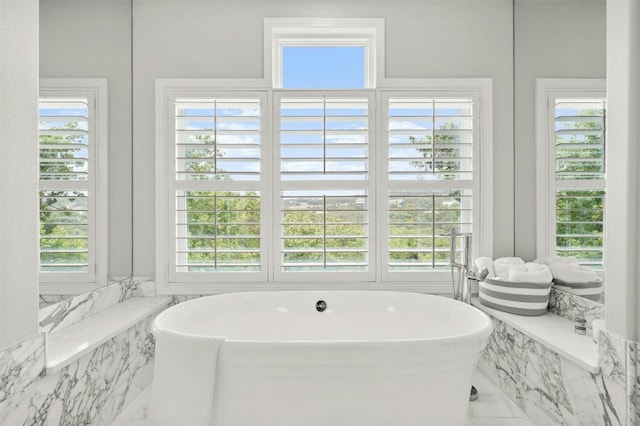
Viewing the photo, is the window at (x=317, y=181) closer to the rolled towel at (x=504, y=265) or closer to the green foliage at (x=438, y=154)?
the green foliage at (x=438, y=154)

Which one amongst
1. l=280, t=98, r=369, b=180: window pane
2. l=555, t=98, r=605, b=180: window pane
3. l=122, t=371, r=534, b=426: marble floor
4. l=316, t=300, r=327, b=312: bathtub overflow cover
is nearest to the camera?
l=555, t=98, r=605, b=180: window pane

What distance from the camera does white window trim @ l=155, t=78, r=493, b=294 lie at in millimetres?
2449

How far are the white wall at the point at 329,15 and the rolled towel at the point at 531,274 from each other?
0.45m

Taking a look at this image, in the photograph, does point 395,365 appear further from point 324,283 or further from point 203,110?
point 203,110

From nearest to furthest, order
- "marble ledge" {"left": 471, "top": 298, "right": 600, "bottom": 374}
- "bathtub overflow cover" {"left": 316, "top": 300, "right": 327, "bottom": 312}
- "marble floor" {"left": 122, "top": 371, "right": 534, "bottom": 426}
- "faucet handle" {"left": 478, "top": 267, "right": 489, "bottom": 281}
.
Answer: "marble ledge" {"left": 471, "top": 298, "right": 600, "bottom": 374}
"marble floor" {"left": 122, "top": 371, "right": 534, "bottom": 426}
"faucet handle" {"left": 478, "top": 267, "right": 489, "bottom": 281}
"bathtub overflow cover" {"left": 316, "top": 300, "right": 327, "bottom": 312}

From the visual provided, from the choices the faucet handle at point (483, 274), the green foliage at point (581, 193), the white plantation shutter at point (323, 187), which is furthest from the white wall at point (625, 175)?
Answer: the white plantation shutter at point (323, 187)

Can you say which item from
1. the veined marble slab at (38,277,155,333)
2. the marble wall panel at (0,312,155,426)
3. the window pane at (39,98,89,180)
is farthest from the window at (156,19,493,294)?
the window pane at (39,98,89,180)

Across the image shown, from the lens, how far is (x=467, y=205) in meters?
2.51

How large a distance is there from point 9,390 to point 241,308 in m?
1.17

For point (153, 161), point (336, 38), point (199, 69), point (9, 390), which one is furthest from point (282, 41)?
point (9, 390)

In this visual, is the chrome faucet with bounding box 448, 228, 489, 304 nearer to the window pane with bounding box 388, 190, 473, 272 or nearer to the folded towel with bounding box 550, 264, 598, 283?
the window pane with bounding box 388, 190, 473, 272

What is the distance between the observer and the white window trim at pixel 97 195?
5.85 ft

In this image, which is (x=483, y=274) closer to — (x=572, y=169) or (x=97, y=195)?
(x=572, y=169)

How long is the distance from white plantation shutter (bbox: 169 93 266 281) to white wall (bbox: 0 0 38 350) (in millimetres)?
1121
